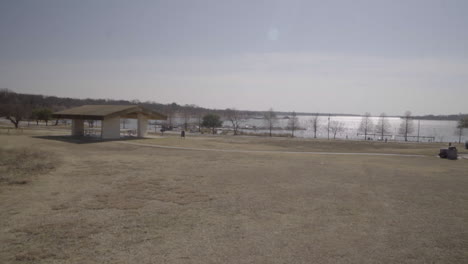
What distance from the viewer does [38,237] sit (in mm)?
7422

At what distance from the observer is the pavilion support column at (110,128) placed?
1351 inches

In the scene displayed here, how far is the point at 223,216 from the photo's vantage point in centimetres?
957

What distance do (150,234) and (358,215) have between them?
6.45 metres

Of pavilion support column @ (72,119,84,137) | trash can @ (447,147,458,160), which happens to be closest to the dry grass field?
trash can @ (447,147,458,160)

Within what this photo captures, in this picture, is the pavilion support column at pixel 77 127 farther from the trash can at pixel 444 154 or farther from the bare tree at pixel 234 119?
the trash can at pixel 444 154

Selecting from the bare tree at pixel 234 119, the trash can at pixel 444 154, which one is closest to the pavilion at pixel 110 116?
the bare tree at pixel 234 119

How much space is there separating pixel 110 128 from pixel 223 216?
1128 inches

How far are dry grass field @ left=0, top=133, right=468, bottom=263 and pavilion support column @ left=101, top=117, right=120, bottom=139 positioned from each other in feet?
57.0

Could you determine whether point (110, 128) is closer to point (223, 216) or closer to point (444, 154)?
point (223, 216)

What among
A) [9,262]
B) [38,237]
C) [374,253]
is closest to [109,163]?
[38,237]

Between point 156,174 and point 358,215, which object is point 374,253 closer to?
point 358,215

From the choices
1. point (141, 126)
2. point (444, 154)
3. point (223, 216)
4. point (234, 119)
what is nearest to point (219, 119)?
point (234, 119)

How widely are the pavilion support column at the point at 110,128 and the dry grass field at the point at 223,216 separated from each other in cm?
1736

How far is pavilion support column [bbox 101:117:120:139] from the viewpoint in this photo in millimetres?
34312
